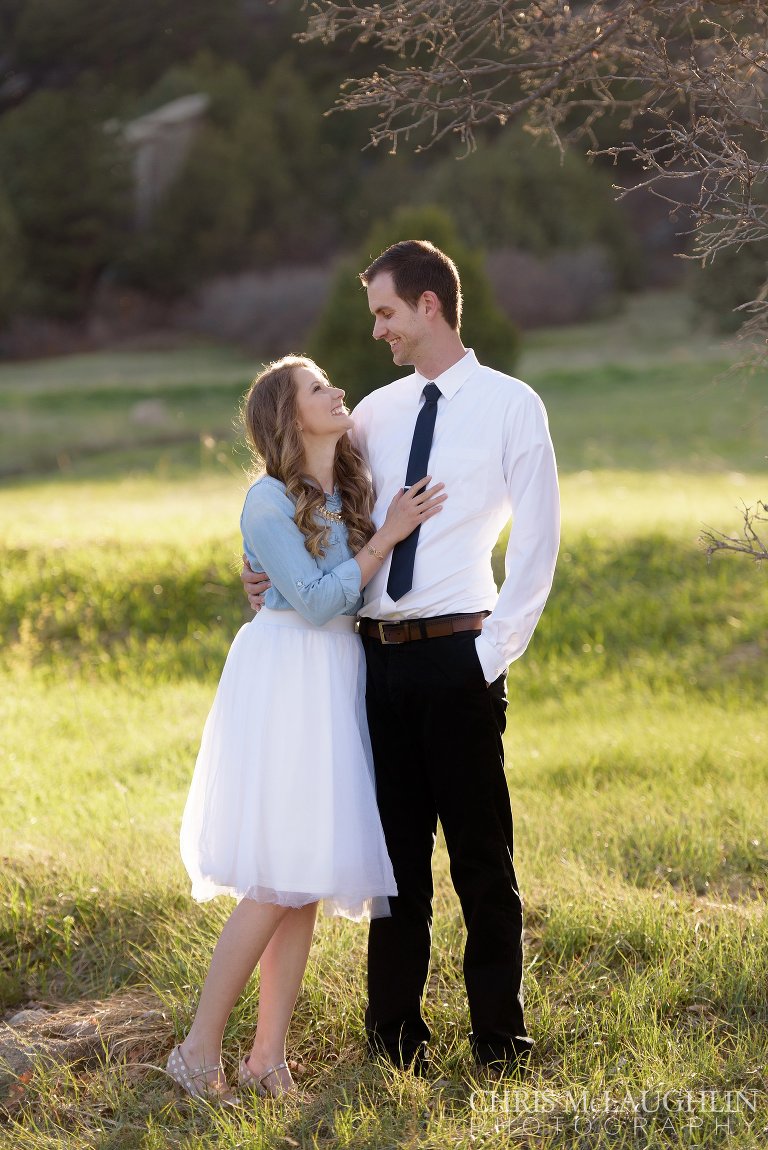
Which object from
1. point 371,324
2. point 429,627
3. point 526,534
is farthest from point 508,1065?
point 371,324

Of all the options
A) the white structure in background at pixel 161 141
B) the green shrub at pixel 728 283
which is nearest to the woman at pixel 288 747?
the green shrub at pixel 728 283

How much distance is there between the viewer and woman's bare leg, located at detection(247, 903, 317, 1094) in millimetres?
3854

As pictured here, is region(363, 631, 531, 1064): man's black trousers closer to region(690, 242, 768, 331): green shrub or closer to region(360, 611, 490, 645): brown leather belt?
region(360, 611, 490, 645): brown leather belt

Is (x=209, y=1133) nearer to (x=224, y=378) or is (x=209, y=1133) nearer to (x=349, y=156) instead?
(x=224, y=378)

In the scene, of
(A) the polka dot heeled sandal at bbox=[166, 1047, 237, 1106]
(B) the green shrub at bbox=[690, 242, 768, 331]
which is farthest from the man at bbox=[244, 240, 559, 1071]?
(B) the green shrub at bbox=[690, 242, 768, 331]

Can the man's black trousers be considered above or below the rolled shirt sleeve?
below

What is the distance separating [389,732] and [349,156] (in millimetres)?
41868

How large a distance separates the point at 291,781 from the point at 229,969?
0.59m

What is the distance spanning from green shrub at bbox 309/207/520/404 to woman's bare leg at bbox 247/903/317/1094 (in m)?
16.6

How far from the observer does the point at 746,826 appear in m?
5.73

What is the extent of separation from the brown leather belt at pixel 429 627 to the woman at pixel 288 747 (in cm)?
15

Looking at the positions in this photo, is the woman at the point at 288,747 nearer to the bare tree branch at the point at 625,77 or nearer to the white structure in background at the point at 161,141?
the bare tree branch at the point at 625,77

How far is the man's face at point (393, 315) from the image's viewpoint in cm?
380

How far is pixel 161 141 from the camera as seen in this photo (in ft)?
138
